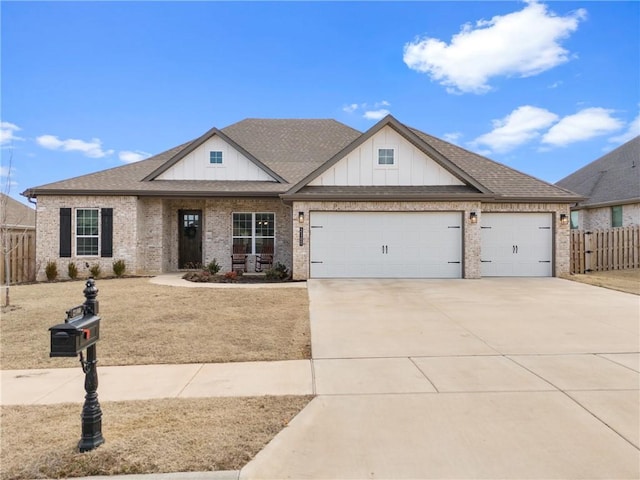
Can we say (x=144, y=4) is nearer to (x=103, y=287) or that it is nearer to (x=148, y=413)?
(x=103, y=287)

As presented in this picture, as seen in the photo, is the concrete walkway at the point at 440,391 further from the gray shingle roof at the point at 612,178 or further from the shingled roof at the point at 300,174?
the gray shingle roof at the point at 612,178

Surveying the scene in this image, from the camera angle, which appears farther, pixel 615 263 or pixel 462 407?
pixel 615 263

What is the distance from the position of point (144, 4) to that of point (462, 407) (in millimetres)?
14538

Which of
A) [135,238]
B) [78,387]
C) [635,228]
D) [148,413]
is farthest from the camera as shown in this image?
[635,228]

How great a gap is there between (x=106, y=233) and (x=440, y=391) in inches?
578

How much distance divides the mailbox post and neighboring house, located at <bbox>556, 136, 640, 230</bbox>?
21746mm

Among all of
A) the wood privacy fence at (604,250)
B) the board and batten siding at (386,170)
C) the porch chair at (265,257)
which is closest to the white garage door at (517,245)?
the wood privacy fence at (604,250)

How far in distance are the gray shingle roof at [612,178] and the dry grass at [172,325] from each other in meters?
17.8

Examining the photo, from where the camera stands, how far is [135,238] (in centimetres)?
1539

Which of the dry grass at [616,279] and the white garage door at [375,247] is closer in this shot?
the dry grass at [616,279]

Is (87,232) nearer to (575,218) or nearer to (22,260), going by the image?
(22,260)

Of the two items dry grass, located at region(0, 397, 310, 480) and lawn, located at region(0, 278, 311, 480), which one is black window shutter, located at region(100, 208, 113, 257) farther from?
dry grass, located at region(0, 397, 310, 480)

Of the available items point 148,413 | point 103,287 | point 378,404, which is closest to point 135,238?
point 103,287

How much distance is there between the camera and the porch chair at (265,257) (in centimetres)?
1625
